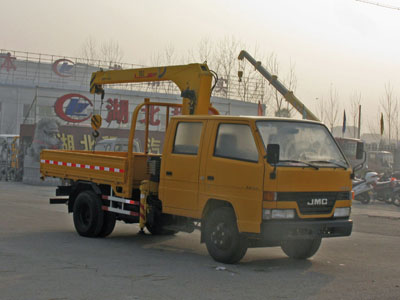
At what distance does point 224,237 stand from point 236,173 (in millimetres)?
Result: 996

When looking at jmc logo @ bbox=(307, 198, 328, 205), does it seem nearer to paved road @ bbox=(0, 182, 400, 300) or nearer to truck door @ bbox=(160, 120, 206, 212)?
paved road @ bbox=(0, 182, 400, 300)

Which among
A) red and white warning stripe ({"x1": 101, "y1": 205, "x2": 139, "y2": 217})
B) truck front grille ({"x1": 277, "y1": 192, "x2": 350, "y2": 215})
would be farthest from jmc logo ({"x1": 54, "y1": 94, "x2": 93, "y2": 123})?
truck front grille ({"x1": 277, "y1": 192, "x2": 350, "y2": 215})

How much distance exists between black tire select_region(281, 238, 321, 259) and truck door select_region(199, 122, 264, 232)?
1548 millimetres

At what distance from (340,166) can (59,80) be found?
52618 millimetres

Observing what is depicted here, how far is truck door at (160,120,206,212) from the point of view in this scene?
32.6 feet

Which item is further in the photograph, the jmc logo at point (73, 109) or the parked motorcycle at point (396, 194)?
the jmc logo at point (73, 109)

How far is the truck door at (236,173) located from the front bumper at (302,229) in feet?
0.57

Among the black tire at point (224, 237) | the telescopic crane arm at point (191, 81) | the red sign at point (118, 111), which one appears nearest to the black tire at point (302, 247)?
the black tire at point (224, 237)

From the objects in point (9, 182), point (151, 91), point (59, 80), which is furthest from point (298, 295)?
point (59, 80)

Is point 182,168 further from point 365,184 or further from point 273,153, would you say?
point 365,184

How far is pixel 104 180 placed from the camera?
1166 centimetres

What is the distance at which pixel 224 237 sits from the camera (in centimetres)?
939

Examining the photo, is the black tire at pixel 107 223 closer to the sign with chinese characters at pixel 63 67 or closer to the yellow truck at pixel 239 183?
the yellow truck at pixel 239 183

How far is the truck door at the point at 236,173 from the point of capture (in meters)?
8.92
